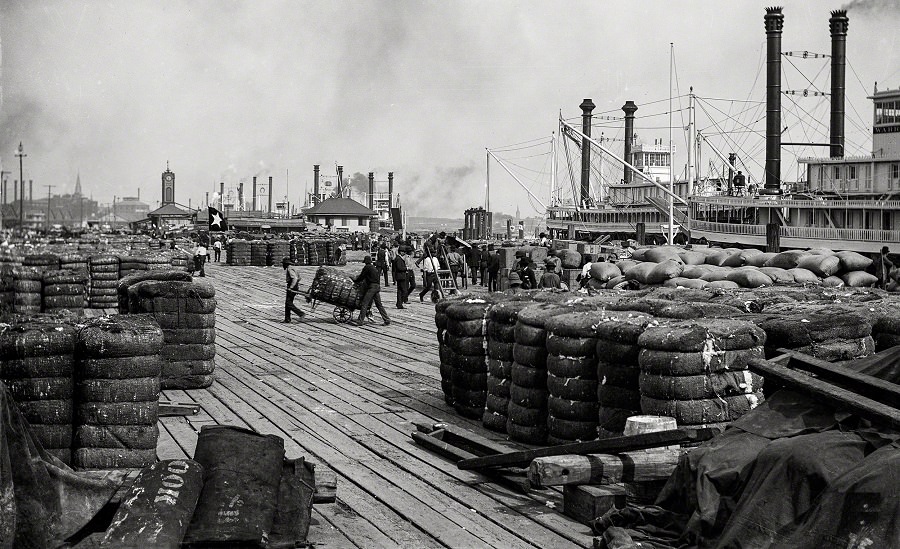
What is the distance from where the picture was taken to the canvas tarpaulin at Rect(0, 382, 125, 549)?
5.90 metres

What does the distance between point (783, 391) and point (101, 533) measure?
16.7 ft

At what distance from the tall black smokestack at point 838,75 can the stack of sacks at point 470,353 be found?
181ft

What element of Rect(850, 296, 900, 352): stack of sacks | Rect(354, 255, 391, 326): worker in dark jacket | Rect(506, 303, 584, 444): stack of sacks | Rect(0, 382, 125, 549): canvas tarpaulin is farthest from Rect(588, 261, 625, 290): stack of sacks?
Rect(0, 382, 125, 549): canvas tarpaulin

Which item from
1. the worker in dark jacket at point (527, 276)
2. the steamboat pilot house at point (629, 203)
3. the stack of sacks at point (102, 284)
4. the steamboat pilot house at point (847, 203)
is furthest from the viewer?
the steamboat pilot house at point (629, 203)

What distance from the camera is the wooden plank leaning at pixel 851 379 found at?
664 cm

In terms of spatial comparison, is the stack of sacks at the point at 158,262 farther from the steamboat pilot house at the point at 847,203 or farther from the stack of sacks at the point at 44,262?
the steamboat pilot house at the point at 847,203

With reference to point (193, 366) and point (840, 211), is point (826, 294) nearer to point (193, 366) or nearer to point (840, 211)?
point (193, 366)

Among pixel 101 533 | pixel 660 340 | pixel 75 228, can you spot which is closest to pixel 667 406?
pixel 660 340

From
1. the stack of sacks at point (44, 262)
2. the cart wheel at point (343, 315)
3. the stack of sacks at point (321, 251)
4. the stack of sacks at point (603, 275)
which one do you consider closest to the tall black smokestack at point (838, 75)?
the stack of sacks at point (321, 251)

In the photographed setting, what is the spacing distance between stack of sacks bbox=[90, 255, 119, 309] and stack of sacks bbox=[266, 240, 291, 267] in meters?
27.4

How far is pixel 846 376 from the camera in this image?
7.01m

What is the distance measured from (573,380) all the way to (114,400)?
15.0ft

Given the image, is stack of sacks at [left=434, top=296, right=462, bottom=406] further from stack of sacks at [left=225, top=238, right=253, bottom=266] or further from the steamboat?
stack of sacks at [left=225, top=238, right=253, bottom=266]

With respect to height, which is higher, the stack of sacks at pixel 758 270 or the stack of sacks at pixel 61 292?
the stack of sacks at pixel 758 270
